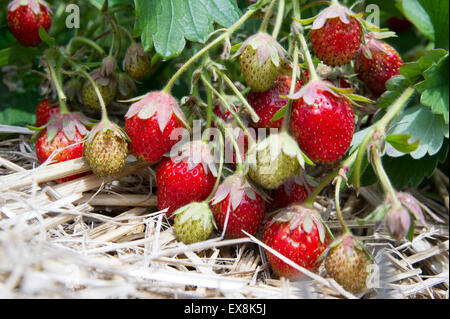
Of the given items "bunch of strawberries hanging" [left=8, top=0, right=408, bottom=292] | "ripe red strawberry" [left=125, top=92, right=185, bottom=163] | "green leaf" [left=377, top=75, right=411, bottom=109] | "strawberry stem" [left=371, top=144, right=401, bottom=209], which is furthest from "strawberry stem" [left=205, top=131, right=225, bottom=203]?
"green leaf" [left=377, top=75, right=411, bottom=109]

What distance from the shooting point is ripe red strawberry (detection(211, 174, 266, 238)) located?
1.04 meters

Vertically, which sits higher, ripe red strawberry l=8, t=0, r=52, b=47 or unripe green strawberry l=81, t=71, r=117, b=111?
ripe red strawberry l=8, t=0, r=52, b=47

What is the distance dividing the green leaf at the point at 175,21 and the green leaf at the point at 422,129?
516mm

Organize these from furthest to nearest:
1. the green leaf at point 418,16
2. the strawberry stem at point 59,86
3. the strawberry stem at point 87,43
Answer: the green leaf at point 418,16
the strawberry stem at point 87,43
the strawberry stem at point 59,86

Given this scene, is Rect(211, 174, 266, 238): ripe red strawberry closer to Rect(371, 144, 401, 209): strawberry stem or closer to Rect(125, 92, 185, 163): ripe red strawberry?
Rect(125, 92, 185, 163): ripe red strawberry

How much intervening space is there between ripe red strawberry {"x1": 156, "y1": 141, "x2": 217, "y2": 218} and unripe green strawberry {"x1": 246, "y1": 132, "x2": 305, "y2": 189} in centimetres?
15

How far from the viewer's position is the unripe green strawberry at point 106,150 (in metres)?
1.09

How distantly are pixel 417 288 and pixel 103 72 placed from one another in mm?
985

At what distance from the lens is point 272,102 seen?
1105 mm

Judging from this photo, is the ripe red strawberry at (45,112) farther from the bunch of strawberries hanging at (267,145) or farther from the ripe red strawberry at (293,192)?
the ripe red strawberry at (293,192)

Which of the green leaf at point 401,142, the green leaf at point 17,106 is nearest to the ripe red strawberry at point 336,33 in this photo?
the green leaf at point 401,142

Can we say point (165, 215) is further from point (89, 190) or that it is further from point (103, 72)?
point (103, 72)

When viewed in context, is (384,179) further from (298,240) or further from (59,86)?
(59,86)

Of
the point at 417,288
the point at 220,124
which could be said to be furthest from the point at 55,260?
the point at 417,288
